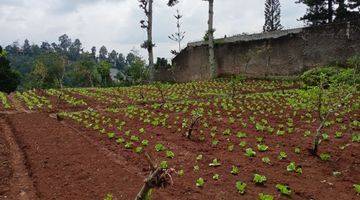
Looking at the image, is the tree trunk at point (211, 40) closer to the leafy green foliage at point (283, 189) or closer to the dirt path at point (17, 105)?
the dirt path at point (17, 105)

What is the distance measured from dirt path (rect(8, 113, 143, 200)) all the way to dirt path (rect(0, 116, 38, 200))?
0.16 meters

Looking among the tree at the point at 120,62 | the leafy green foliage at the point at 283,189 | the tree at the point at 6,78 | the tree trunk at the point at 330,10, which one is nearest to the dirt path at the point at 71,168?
the leafy green foliage at the point at 283,189

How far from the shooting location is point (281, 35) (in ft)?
92.2

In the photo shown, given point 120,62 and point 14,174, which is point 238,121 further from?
A: point 120,62

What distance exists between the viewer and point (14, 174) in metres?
9.67

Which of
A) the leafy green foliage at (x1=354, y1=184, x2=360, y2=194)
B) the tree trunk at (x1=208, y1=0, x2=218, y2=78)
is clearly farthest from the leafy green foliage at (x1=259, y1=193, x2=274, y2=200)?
the tree trunk at (x1=208, y1=0, x2=218, y2=78)

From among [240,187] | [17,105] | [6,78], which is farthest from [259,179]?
[6,78]

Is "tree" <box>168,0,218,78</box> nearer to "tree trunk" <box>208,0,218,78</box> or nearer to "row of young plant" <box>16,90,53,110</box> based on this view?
"tree trunk" <box>208,0,218,78</box>

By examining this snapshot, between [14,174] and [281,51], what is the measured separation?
21.5 metres

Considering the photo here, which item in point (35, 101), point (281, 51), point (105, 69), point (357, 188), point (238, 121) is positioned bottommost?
point (357, 188)

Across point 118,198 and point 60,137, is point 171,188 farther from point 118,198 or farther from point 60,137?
point 60,137

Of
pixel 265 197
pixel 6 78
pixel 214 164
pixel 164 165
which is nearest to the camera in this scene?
pixel 265 197

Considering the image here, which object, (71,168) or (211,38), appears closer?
(71,168)

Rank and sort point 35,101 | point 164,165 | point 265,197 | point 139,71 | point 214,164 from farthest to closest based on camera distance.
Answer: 1. point 139,71
2. point 35,101
3. point 214,164
4. point 164,165
5. point 265,197
